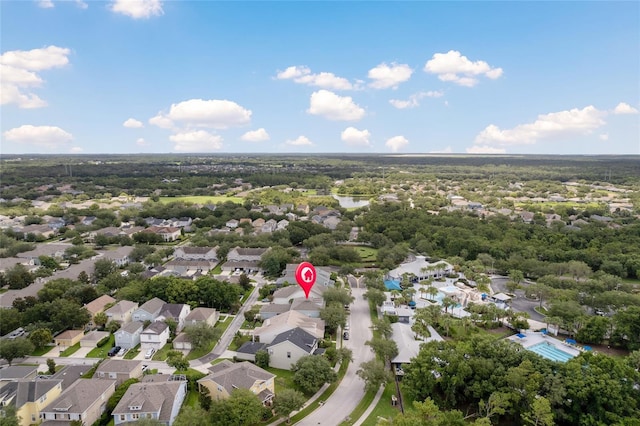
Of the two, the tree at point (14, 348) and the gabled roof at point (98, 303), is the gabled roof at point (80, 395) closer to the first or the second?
the tree at point (14, 348)

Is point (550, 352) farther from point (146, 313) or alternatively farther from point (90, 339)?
point (90, 339)

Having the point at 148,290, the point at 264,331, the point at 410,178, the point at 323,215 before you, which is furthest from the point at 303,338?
the point at 410,178

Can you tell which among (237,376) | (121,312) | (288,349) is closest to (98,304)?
(121,312)

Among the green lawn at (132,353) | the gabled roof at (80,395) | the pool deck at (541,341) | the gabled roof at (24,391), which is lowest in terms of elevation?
the green lawn at (132,353)

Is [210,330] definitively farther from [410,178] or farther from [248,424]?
[410,178]

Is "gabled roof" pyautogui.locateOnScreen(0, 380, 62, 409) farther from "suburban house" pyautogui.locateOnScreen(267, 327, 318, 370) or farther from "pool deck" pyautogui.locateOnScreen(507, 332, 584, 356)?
"pool deck" pyautogui.locateOnScreen(507, 332, 584, 356)

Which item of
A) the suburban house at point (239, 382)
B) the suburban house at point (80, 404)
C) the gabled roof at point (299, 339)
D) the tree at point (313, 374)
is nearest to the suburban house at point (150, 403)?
the suburban house at point (80, 404)

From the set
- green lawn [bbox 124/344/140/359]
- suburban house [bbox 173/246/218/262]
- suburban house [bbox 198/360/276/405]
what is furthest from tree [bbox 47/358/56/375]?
suburban house [bbox 173/246/218/262]

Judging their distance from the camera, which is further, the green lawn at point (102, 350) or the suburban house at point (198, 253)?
the suburban house at point (198, 253)
